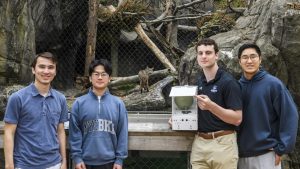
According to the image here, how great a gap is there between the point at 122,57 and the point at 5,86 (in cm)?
503

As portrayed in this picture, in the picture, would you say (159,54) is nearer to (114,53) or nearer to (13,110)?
(114,53)

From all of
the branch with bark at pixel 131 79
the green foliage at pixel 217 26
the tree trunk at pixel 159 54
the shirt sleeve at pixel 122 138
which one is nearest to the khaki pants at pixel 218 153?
the shirt sleeve at pixel 122 138

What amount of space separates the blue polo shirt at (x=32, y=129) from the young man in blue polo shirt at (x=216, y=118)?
110cm

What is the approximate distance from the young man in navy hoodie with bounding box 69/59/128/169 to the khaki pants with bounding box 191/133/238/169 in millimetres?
605

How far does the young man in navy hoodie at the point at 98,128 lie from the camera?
2973 mm

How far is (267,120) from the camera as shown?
2.97 m

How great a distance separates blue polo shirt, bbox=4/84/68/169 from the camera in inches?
110

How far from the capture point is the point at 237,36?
639cm

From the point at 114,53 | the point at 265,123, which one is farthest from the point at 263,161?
the point at 114,53

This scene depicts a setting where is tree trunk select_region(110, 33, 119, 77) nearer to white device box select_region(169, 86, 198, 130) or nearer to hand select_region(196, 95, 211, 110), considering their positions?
white device box select_region(169, 86, 198, 130)

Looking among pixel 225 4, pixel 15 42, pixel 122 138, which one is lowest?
pixel 122 138

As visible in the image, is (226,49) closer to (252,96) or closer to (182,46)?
(252,96)

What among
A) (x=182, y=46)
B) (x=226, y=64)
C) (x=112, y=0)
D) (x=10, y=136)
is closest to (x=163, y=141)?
(x=10, y=136)

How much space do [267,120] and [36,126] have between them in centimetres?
174
